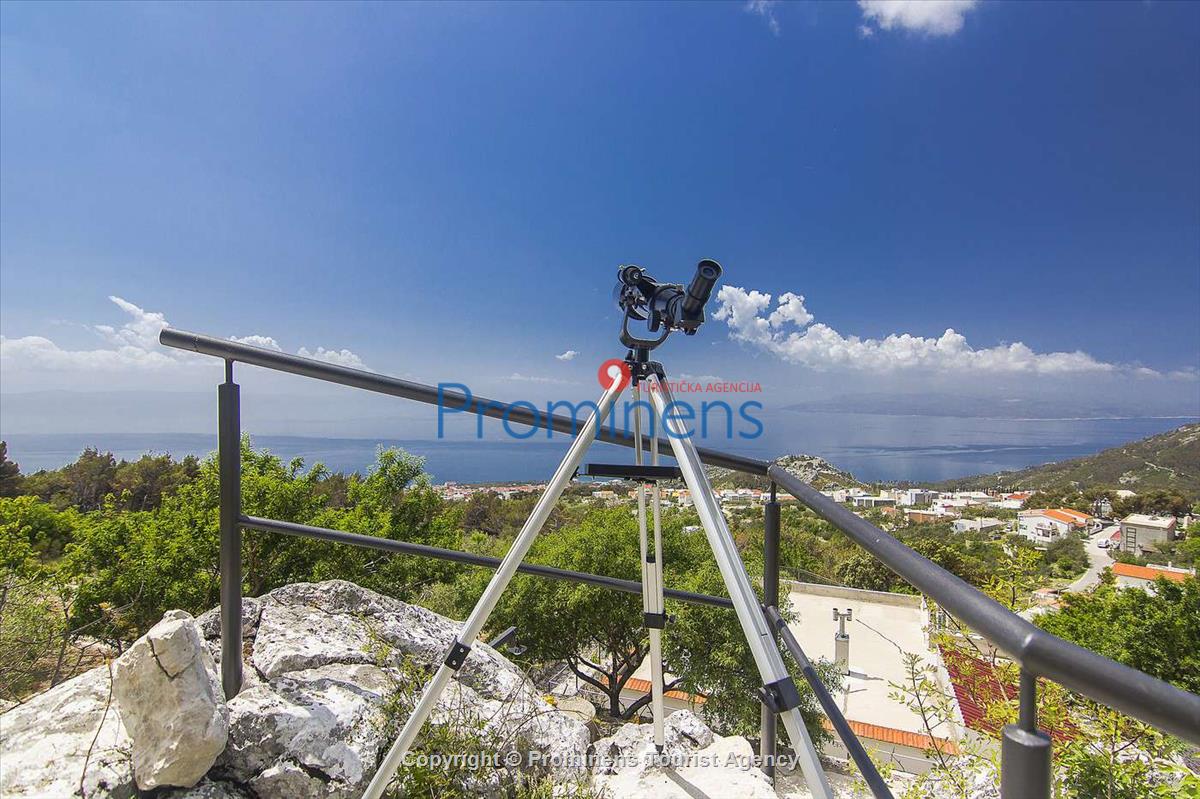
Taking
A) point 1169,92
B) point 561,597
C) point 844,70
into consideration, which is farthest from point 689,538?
point 1169,92

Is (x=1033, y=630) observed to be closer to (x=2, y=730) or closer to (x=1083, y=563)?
(x=2, y=730)

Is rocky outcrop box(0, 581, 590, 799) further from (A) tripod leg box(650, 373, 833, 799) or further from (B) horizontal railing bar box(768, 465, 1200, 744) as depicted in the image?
(B) horizontal railing bar box(768, 465, 1200, 744)

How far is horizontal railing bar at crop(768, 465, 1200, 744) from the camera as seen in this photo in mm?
314

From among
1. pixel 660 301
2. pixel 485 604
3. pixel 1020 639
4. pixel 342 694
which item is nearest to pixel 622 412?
pixel 660 301

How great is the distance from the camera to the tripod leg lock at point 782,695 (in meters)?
0.75

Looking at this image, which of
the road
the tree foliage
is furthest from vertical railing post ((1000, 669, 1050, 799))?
the road

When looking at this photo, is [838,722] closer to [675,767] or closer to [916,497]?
[675,767]

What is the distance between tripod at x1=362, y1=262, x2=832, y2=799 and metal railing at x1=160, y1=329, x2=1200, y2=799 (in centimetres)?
8

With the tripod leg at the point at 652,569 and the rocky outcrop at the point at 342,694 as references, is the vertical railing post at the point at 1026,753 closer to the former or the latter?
the tripod leg at the point at 652,569

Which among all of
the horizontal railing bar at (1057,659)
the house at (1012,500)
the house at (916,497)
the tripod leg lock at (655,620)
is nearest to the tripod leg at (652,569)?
the tripod leg lock at (655,620)

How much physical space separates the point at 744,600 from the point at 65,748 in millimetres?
1399

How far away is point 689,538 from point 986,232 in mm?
89674

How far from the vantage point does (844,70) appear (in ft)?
117

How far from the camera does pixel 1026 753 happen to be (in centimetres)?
41
